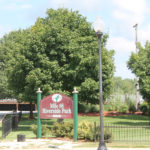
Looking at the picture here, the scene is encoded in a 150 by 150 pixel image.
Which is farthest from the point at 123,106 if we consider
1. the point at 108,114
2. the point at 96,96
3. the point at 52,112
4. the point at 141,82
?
the point at 52,112

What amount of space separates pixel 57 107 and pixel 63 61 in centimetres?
839

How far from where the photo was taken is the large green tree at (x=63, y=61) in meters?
23.7

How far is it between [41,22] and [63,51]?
18.5 feet

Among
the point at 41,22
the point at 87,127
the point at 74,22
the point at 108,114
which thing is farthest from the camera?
the point at 108,114

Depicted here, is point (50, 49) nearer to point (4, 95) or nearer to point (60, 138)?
point (60, 138)

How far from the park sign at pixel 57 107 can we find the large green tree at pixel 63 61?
20.3ft

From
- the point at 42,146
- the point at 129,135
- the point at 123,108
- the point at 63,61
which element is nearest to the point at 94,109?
the point at 123,108

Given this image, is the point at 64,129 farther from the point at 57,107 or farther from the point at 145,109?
the point at 145,109

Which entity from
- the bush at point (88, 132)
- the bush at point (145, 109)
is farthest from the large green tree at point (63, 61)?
the bush at point (145, 109)

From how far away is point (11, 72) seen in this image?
2748cm

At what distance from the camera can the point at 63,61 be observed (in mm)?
24672

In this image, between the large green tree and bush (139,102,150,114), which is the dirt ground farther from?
bush (139,102,150,114)

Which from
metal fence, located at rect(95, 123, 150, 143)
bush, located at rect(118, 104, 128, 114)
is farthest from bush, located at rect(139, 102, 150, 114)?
metal fence, located at rect(95, 123, 150, 143)

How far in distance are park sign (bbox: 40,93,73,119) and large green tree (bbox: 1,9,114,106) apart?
20.3 ft
